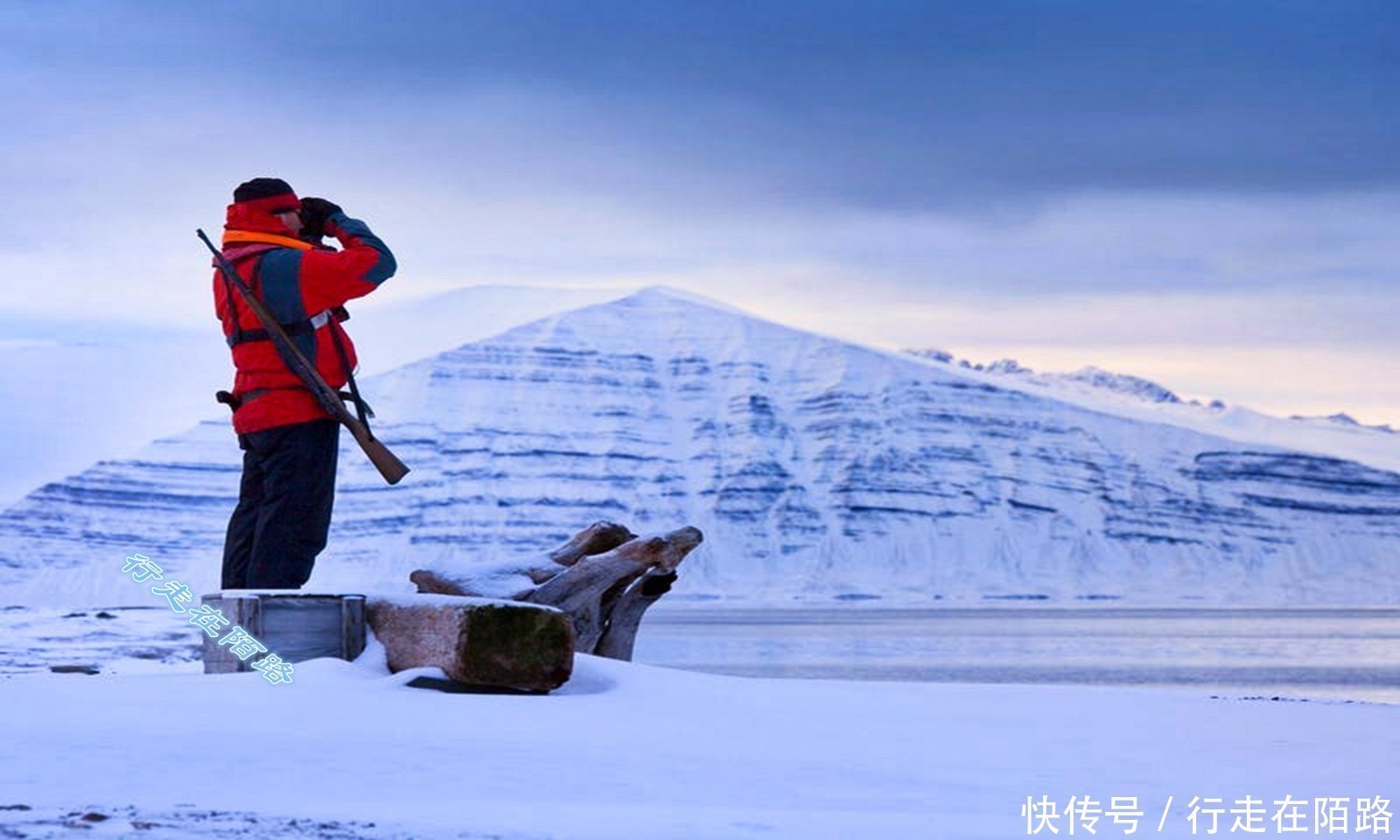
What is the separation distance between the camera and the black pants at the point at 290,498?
34.8ft

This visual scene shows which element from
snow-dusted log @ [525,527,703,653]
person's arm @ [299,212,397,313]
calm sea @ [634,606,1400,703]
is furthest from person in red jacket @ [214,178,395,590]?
calm sea @ [634,606,1400,703]

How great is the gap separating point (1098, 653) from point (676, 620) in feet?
191

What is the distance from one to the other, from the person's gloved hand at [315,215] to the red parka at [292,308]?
19 centimetres

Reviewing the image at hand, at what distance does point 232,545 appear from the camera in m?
11.0

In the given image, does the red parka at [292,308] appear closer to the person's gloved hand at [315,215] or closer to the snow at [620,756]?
the person's gloved hand at [315,215]

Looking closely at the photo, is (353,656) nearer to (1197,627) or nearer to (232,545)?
(232,545)

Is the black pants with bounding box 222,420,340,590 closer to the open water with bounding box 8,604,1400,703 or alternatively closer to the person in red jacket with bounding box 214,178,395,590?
the person in red jacket with bounding box 214,178,395,590

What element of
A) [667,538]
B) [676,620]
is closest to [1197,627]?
[676,620]

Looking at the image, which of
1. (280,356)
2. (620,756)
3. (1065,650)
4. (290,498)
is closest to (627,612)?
(290,498)

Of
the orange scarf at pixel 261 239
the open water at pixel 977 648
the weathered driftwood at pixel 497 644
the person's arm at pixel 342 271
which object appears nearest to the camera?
the weathered driftwood at pixel 497 644

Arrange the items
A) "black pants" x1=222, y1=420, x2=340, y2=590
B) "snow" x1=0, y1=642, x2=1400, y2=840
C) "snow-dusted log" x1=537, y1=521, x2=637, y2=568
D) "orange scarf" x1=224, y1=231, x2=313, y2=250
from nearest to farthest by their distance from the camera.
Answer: "snow" x1=0, y1=642, x2=1400, y2=840 → "black pants" x1=222, y1=420, x2=340, y2=590 → "orange scarf" x1=224, y1=231, x2=313, y2=250 → "snow-dusted log" x1=537, y1=521, x2=637, y2=568

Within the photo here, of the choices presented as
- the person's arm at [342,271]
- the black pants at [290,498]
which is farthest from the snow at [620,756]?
the person's arm at [342,271]

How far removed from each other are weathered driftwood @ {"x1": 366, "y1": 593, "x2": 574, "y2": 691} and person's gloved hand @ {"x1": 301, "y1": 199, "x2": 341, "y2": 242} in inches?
90.4

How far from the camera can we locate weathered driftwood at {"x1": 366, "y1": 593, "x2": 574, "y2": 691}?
30.5 ft
